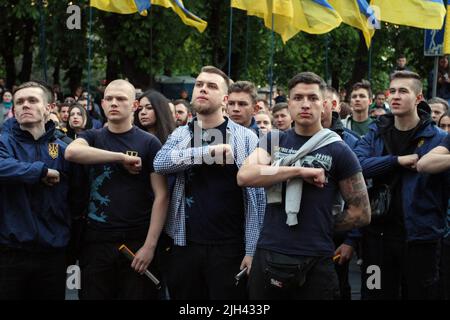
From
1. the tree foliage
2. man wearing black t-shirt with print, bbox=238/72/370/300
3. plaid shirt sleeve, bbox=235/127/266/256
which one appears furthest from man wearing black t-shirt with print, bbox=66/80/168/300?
the tree foliage

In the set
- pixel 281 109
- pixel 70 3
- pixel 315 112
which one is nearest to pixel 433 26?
pixel 281 109

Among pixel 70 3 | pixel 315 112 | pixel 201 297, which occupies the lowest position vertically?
pixel 201 297

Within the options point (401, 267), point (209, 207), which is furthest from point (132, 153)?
point (401, 267)

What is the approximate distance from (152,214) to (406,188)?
6.22 ft

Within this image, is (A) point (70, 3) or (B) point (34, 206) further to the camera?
(A) point (70, 3)

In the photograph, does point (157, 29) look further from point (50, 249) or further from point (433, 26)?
point (50, 249)

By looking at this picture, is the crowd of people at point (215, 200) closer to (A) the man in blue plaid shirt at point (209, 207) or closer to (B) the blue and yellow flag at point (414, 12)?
(A) the man in blue plaid shirt at point (209, 207)

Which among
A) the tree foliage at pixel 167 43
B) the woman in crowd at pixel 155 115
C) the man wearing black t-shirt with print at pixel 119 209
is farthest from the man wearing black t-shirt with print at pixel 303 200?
the tree foliage at pixel 167 43

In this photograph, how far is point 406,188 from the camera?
→ 6.38 meters

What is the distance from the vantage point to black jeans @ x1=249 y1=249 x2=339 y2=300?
500 cm

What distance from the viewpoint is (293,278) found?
4.99 m

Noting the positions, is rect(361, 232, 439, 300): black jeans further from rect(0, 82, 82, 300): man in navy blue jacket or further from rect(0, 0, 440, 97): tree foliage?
rect(0, 0, 440, 97): tree foliage

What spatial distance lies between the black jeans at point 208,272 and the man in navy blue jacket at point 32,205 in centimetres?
90

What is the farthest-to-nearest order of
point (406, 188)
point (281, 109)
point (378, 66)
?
point (378, 66), point (281, 109), point (406, 188)
